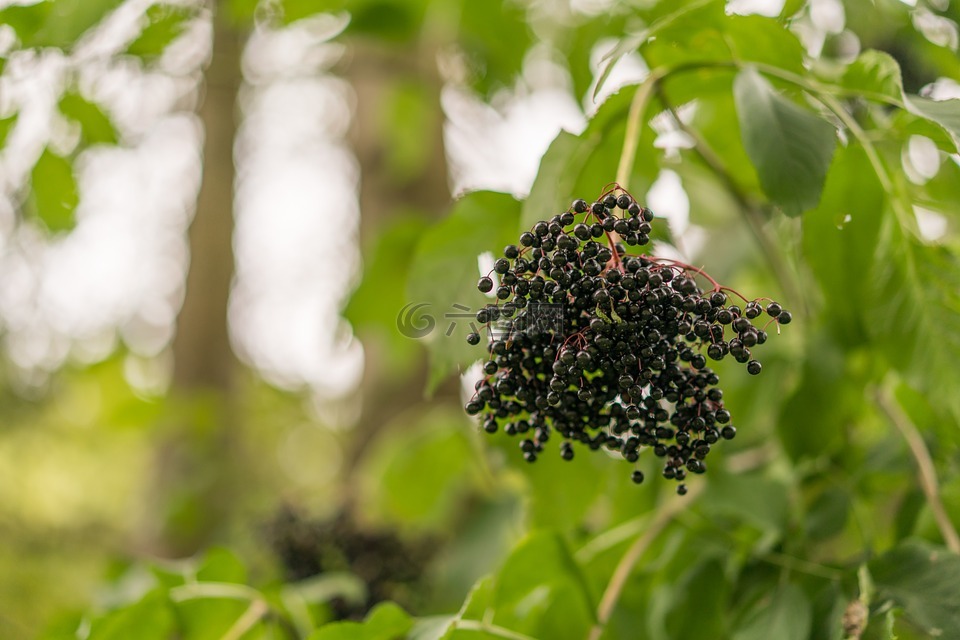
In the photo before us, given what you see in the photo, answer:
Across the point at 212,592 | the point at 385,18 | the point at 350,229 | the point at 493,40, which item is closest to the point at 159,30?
the point at 385,18

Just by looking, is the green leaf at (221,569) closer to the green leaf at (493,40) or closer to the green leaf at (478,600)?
the green leaf at (478,600)

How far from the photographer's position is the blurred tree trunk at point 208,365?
269 cm

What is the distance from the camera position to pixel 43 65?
4.96 ft

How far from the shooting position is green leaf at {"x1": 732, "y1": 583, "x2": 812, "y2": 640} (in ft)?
3.41

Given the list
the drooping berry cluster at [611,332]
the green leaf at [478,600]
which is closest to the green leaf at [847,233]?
the drooping berry cluster at [611,332]

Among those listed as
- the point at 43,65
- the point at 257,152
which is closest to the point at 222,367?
the point at 43,65

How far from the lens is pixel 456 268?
113cm

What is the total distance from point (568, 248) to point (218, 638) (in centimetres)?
97

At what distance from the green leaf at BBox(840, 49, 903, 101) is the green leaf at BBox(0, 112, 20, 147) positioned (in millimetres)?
1467

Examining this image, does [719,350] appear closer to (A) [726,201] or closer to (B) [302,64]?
(A) [726,201]

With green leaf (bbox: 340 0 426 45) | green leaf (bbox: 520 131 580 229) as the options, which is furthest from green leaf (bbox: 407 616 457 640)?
green leaf (bbox: 340 0 426 45)

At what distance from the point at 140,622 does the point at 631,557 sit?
0.80m

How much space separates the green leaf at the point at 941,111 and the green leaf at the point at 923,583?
1.81 ft

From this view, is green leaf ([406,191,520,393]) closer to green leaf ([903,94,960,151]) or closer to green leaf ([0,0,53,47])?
green leaf ([903,94,960,151])
